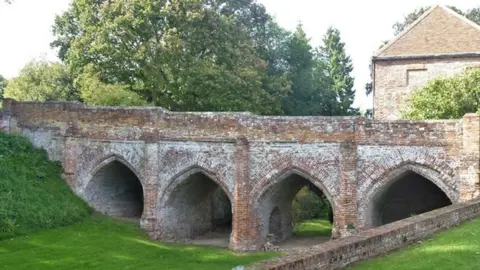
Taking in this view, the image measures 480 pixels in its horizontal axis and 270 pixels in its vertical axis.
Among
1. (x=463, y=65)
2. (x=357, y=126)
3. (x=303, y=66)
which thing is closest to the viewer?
(x=357, y=126)

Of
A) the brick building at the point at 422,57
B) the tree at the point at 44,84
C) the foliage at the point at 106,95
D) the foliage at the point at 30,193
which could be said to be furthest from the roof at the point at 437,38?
the tree at the point at 44,84

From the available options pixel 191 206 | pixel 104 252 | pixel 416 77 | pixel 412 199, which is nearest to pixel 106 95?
pixel 191 206

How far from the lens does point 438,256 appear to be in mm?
10070

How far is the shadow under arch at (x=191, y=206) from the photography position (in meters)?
21.1

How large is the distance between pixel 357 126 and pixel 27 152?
1304cm

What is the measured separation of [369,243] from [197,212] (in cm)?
1428

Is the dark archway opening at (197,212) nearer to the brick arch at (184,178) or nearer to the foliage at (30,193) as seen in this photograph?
the brick arch at (184,178)

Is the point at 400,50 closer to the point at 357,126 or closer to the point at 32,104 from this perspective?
the point at 357,126

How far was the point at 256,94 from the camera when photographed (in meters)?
29.2

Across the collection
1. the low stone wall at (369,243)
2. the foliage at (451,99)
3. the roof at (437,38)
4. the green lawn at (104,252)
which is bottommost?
the green lawn at (104,252)

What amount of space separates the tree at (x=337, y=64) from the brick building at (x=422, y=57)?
21.8 metres

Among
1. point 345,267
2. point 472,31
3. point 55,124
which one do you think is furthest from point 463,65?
point 345,267

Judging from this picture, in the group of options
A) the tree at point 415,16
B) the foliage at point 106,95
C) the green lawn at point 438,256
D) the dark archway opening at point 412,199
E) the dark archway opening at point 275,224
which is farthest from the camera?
the tree at point 415,16

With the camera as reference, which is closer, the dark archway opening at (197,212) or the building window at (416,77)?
the dark archway opening at (197,212)
